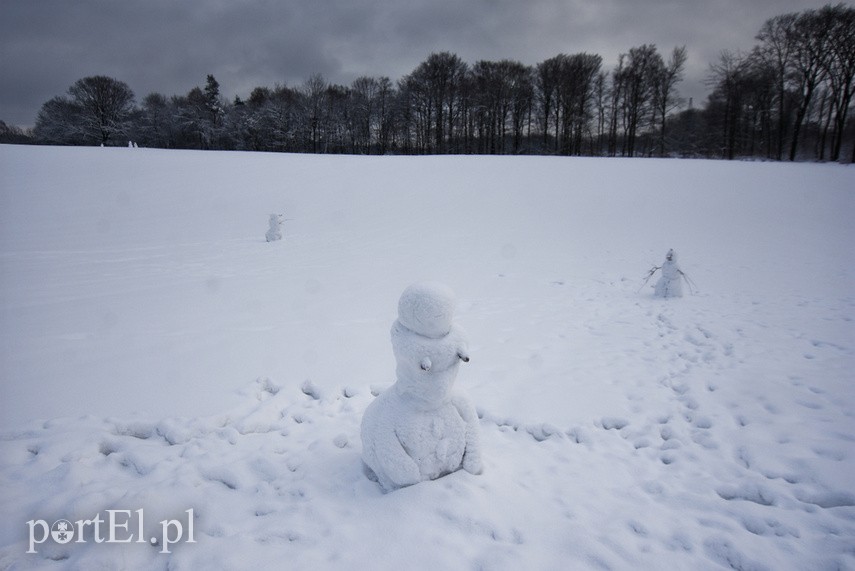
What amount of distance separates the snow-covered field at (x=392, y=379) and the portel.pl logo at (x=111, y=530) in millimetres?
16

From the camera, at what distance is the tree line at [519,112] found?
25.0m

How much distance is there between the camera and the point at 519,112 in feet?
113

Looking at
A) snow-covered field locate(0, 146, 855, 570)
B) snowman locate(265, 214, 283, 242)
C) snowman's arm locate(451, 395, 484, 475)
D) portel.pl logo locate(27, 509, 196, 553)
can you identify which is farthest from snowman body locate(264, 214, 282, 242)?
snowman's arm locate(451, 395, 484, 475)

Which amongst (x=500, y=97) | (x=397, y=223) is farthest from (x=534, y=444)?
(x=500, y=97)

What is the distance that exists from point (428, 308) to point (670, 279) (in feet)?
22.5

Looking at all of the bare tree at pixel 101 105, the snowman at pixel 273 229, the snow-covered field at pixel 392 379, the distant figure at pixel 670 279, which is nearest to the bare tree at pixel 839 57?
the snow-covered field at pixel 392 379

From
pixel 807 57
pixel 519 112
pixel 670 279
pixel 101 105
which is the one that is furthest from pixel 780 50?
pixel 101 105

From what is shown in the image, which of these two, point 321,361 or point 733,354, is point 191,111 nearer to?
point 321,361

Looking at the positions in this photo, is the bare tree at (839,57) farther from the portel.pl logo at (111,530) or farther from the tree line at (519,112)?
the portel.pl logo at (111,530)

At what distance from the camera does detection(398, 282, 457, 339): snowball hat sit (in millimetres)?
2439

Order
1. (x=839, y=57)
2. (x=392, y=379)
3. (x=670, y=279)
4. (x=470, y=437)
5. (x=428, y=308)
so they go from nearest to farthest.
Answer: (x=428, y=308) < (x=470, y=437) < (x=392, y=379) < (x=670, y=279) < (x=839, y=57)

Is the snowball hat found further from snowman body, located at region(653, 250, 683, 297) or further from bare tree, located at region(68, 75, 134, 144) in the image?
bare tree, located at region(68, 75, 134, 144)

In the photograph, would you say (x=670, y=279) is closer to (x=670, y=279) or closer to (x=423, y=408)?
(x=670, y=279)

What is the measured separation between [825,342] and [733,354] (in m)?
1.51
